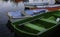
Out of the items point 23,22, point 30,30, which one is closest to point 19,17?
point 23,22

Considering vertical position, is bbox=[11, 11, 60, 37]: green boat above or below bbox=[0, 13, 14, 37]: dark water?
above

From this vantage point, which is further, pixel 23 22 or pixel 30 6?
pixel 30 6

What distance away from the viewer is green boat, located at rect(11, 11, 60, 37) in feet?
1.75

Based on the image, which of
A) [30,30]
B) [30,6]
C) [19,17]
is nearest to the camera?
[30,30]

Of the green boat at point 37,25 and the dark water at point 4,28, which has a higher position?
the green boat at point 37,25

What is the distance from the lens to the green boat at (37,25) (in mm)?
535

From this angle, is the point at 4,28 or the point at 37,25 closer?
the point at 37,25

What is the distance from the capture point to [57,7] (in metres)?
0.87

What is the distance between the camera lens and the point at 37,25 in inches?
25.0

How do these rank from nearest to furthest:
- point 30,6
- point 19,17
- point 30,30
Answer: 1. point 30,30
2. point 19,17
3. point 30,6

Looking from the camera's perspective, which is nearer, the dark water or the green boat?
the green boat

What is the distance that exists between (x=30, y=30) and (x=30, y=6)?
30 centimetres

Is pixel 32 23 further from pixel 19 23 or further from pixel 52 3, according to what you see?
pixel 52 3

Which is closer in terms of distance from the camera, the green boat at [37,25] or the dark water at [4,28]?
the green boat at [37,25]
